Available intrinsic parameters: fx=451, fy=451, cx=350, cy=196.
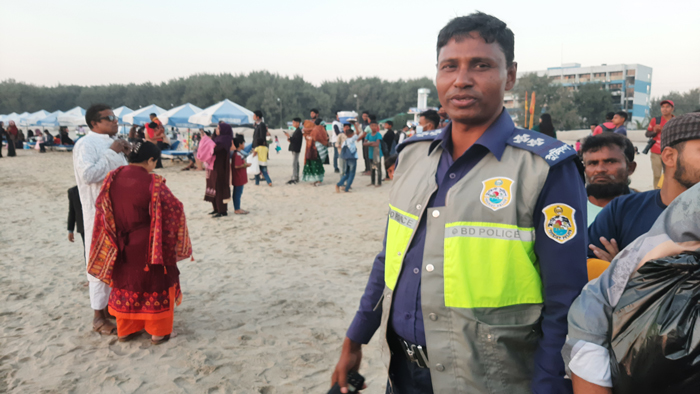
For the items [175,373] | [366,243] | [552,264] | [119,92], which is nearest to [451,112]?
[552,264]

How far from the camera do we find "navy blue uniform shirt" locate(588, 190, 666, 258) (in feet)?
5.89

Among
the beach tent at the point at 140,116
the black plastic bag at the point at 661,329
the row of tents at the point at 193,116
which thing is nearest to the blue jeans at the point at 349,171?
the row of tents at the point at 193,116

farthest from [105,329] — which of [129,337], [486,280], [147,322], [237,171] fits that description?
[237,171]

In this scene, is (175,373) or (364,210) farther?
(364,210)

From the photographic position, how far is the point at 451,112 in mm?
1399

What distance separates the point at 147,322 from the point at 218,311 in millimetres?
774

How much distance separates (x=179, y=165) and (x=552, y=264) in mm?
18453

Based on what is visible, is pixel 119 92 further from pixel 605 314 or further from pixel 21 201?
pixel 605 314

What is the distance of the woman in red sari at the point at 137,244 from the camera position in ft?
11.3

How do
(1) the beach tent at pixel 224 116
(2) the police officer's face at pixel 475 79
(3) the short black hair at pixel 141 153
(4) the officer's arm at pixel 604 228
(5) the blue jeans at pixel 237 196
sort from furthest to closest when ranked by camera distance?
1. (1) the beach tent at pixel 224 116
2. (5) the blue jeans at pixel 237 196
3. (3) the short black hair at pixel 141 153
4. (4) the officer's arm at pixel 604 228
5. (2) the police officer's face at pixel 475 79

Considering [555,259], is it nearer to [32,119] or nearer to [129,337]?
[129,337]

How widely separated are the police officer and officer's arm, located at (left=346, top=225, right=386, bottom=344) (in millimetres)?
174

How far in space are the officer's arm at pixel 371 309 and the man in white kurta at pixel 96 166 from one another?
2.85 metres

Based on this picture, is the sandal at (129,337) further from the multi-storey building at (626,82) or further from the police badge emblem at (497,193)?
the multi-storey building at (626,82)
